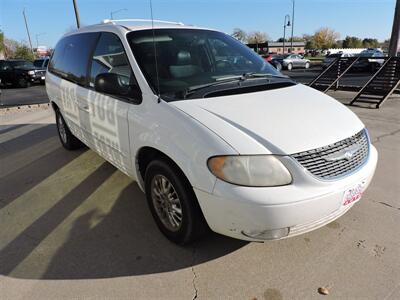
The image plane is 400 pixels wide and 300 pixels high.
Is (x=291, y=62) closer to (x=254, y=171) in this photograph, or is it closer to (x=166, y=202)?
(x=166, y=202)

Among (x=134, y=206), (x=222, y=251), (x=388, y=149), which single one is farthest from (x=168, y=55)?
(x=388, y=149)

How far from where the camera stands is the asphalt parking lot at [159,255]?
2287 mm

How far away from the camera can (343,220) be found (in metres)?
3.01

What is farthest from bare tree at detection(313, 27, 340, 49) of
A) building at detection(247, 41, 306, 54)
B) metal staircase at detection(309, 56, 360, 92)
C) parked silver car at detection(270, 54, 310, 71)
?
metal staircase at detection(309, 56, 360, 92)

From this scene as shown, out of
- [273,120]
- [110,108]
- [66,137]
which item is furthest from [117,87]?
[66,137]

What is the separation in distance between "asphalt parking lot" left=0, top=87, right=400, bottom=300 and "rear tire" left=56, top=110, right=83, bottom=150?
1.38m

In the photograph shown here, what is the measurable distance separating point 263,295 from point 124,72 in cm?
217

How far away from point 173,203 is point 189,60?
1362 millimetres

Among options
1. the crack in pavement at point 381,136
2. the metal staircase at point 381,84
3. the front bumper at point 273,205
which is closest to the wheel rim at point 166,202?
the front bumper at point 273,205

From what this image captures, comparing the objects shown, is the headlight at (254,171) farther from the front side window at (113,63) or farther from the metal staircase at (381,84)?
the metal staircase at (381,84)

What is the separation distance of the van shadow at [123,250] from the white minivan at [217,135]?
0.16m

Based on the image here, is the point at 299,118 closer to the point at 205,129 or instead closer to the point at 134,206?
the point at 205,129

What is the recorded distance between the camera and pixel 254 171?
209 cm

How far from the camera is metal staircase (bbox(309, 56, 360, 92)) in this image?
1085 centimetres
